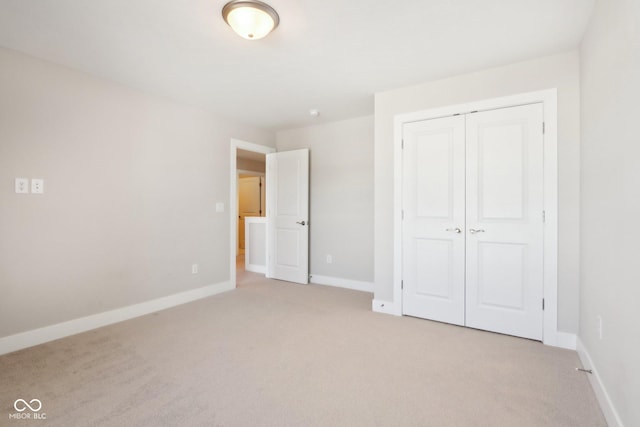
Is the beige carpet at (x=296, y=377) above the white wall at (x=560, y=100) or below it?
below

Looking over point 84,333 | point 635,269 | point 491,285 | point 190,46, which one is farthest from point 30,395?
point 491,285

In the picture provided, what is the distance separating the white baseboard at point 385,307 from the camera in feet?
10.4

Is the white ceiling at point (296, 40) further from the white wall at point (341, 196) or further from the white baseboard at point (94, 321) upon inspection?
the white baseboard at point (94, 321)

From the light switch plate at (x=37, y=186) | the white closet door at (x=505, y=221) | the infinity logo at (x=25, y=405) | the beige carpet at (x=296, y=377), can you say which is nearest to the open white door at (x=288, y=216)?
the beige carpet at (x=296, y=377)

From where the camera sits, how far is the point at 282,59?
2.56 metres

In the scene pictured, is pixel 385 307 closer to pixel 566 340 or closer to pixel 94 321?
pixel 566 340

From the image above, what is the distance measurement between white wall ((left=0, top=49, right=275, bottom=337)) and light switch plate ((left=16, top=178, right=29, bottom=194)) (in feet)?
0.12

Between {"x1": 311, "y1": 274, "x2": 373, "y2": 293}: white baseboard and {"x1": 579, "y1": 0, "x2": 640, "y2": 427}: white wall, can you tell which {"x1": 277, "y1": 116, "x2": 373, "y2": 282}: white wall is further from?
{"x1": 579, "y1": 0, "x2": 640, "y2": 427}: white wall

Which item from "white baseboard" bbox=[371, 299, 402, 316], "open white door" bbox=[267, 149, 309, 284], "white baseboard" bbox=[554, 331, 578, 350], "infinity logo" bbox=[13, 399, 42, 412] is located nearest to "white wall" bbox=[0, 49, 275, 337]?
"infinity logo" bbox=[13, 399, 42, 412]

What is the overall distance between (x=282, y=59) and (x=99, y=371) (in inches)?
108

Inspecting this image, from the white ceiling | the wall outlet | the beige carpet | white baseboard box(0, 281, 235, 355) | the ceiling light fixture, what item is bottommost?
the beige carpet

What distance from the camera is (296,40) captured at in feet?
7.43

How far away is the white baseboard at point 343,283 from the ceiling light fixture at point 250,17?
3.26 meters

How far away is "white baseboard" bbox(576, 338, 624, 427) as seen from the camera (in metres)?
1.47
